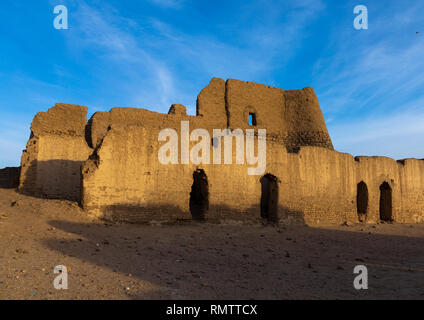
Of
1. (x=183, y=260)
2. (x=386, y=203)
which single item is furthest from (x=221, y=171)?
(x=386, y=203)

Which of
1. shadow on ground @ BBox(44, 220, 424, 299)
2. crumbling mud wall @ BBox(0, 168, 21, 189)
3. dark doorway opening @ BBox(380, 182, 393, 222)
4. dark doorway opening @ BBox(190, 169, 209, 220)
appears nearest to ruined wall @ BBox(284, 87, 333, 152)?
dark doorway opening @ BBox(380, 182, 393, 222)

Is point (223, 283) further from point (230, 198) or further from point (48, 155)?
point (48, 155)

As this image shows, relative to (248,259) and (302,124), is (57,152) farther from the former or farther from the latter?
(302,124)

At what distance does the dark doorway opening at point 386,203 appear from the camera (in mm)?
13695

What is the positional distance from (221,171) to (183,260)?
177 inches

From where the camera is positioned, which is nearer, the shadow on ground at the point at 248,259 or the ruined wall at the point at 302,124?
the shadow on ground at the point at 248,259

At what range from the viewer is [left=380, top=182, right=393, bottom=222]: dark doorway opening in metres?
13.7

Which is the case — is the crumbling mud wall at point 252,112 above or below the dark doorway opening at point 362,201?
above

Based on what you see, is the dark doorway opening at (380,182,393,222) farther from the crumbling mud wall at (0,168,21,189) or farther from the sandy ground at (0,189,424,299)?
the crumbling mud wall at (0,168,21,189)

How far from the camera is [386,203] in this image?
13.9 meters

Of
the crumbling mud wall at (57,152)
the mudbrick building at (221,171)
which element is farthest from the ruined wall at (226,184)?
the crumbling mud wall at (57,152)

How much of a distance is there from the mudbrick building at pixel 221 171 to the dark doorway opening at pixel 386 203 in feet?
0.16

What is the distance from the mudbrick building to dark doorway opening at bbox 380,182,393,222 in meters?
0.05

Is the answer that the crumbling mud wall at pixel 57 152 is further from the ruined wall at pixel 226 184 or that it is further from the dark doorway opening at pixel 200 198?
the ruined wall at pixel 226 184
